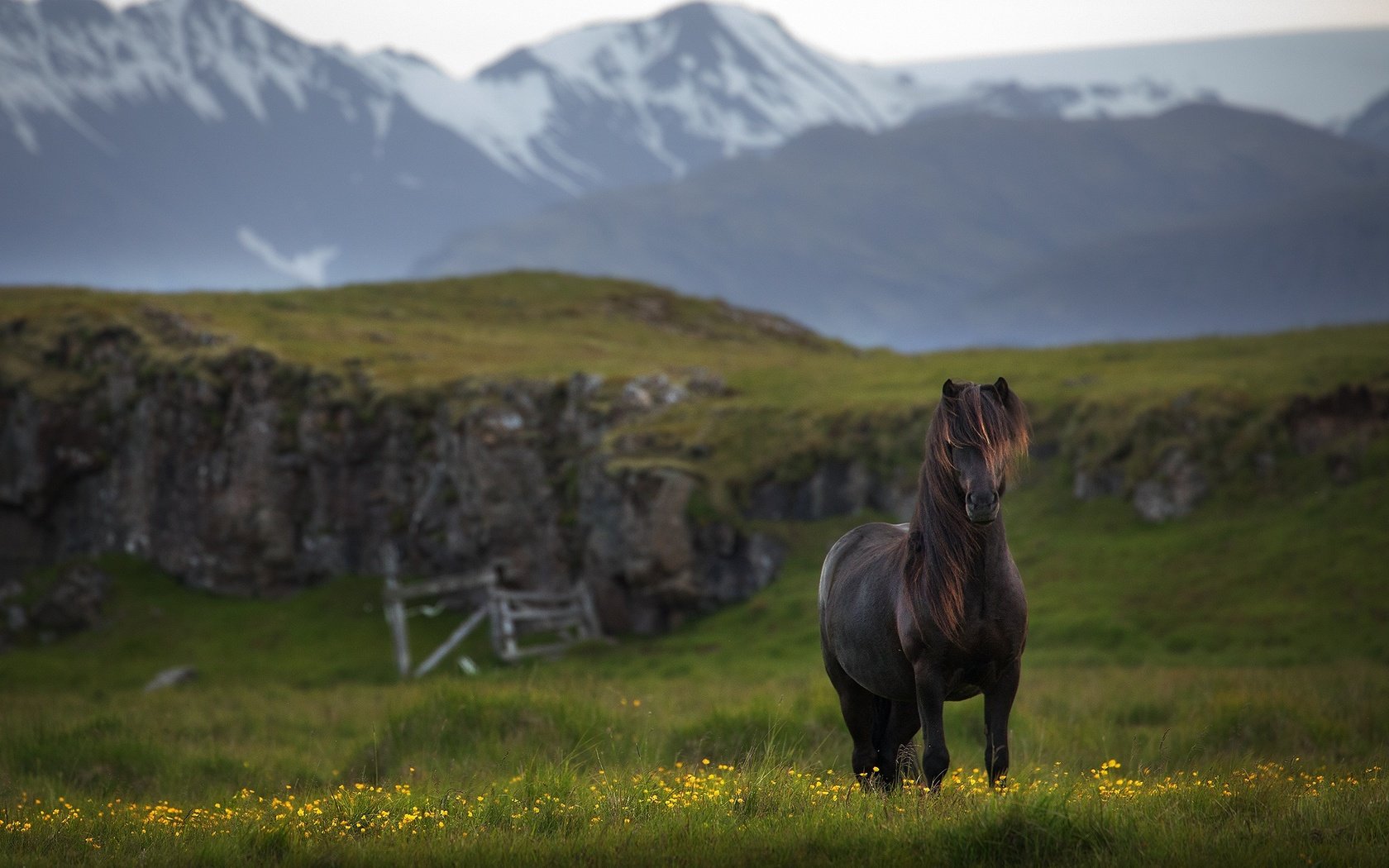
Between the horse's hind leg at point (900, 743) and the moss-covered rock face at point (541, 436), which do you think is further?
the moss-covered rock face at point (541, 436)

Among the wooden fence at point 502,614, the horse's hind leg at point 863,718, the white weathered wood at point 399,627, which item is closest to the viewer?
the horse's hind leg at point 863,718

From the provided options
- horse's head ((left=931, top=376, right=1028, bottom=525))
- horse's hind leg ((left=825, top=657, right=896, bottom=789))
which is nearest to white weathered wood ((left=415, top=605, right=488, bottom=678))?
horse's hind leg ((left=825, top=657, right=896, bottom=789))

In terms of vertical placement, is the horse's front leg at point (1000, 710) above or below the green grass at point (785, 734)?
above

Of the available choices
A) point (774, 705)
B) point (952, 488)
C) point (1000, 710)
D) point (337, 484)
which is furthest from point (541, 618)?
point (952, 488)

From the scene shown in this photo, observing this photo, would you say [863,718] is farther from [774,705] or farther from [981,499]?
[774,705]

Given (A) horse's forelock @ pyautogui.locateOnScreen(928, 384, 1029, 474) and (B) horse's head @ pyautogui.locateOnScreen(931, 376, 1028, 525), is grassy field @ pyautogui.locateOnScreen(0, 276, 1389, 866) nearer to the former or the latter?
(B) horse's head @ pyautogui.locateOnScreen(931, 376, 1028, 525)

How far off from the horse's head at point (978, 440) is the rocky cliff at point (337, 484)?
26.7 meters

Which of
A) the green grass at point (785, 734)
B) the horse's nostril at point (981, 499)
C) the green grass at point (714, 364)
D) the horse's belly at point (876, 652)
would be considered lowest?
the green grass at point (785, 734)

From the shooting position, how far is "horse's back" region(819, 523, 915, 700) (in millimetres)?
10906

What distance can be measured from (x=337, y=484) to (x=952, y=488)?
39.5m

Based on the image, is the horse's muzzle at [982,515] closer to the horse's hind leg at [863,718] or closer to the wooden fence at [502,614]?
the horse's hind leg at [863,718]

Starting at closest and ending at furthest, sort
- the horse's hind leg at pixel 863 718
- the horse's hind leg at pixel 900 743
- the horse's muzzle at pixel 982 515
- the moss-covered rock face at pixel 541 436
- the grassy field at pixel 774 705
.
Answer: the grassy field at pixel 774 705 → the horse's muzzle at pixel 982 515 → the horse's hind leg at pixel 900 743 → the horse's hind leg at pixel 863 718 → the moss-covered rock face at pixel 541 436

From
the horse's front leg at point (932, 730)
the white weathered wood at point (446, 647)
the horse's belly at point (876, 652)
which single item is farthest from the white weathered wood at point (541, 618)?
Answer: the horse's front leg at point (932, 730)

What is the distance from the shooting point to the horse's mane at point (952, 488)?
31.9 feet
